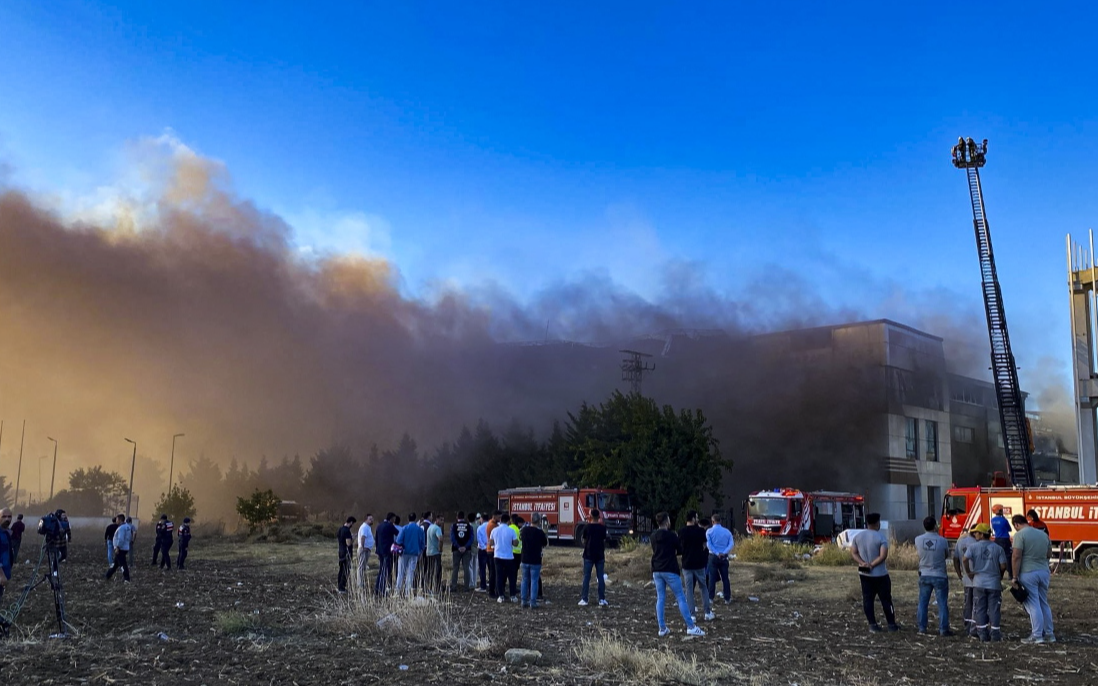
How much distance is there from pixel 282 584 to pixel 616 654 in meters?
13.3

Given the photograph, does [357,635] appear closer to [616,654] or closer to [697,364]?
[616,654]

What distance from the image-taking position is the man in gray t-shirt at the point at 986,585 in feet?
36.6

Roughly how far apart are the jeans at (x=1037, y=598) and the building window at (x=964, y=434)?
55.3 m

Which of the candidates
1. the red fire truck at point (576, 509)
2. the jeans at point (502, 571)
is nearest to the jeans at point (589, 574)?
the jeans at point (502, 571)

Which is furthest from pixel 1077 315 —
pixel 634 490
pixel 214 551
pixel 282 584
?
pixel 214 551

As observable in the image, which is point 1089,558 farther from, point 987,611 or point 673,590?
point 673,590

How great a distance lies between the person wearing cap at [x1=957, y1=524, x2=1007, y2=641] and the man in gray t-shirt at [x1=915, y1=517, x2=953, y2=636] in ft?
1.09

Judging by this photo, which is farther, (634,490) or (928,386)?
(928,386)

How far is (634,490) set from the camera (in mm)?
45938

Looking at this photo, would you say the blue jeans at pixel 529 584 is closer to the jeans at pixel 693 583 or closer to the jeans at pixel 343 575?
the jeans at pixel 693 583

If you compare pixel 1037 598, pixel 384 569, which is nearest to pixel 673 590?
pixel 1037 598

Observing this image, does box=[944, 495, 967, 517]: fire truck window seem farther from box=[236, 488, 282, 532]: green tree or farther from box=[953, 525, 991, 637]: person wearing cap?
box=[236, 488, 282, 532]: green tree

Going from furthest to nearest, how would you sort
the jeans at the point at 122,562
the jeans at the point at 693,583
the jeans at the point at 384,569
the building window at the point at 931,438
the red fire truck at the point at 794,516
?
the building window at the point at 931,438 → the red fire truck at the point at 794,516 → the jeans at the point at 122,562 → the jeans at the point at 384,569 → the jeans at the point at 693,583

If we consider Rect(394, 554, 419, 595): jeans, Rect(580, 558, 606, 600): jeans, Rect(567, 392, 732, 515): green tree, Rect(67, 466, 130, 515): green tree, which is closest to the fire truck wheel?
Rect(580, 558, 606, 600): jeans
